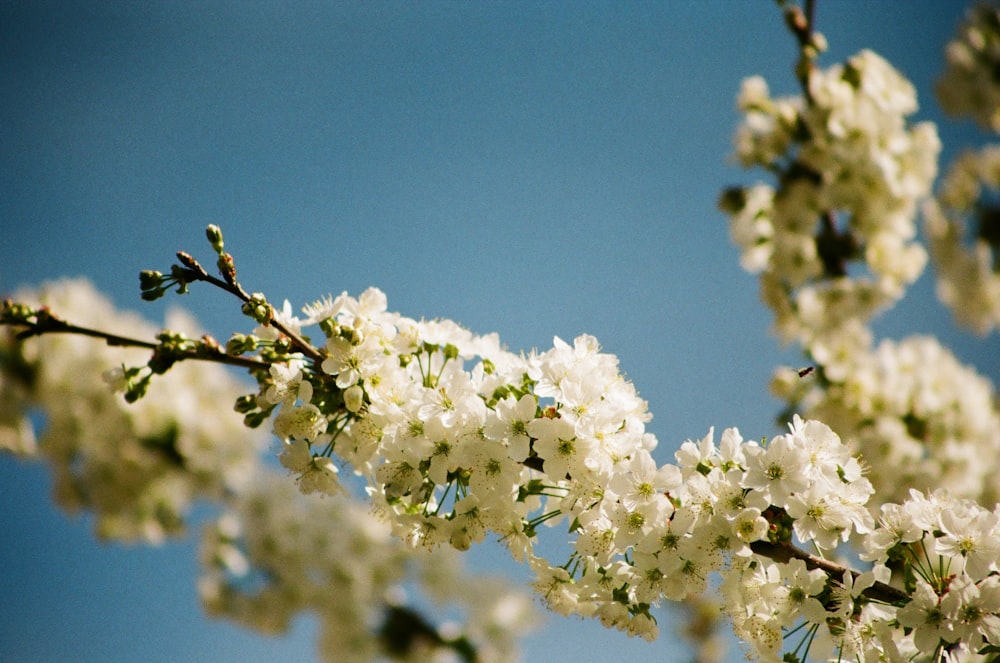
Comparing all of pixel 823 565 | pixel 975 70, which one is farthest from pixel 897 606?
pixel 975 70

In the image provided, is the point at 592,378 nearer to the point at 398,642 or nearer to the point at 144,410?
the point at 144,410

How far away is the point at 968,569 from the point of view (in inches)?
78.8

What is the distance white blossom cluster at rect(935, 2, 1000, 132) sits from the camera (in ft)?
18.3

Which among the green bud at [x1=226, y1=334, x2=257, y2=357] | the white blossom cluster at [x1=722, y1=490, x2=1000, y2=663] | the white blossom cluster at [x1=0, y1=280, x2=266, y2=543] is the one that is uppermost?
the white blossom cluster at [x1=0, y1=280, x2=266, y2=543]

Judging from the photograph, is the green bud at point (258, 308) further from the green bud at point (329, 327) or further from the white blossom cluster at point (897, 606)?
the white blossom cluster at point (897, 606)

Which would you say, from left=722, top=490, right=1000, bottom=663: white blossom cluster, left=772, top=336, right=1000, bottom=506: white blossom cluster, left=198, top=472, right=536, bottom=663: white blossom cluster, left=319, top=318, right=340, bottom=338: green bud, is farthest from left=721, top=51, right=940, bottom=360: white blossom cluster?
left=198, top=472, right=536, bottom=663: white blossom cluster

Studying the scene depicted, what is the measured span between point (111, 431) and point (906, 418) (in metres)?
7.43

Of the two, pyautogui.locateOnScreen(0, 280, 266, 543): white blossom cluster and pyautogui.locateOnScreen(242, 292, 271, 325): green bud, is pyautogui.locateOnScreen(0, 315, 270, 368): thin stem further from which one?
pyautogui.locateOnScreen(0, 280, 266, 543): white blossom cluster

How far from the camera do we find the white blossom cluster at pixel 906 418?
543cm

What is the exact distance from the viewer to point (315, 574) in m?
8.36

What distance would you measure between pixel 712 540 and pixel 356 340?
1.28m

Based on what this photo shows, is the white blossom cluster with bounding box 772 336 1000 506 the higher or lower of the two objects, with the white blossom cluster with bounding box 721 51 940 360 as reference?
lower

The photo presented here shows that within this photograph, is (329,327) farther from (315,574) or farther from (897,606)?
(315,574)

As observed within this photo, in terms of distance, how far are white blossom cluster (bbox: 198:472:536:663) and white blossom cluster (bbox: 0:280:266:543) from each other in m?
0.99
